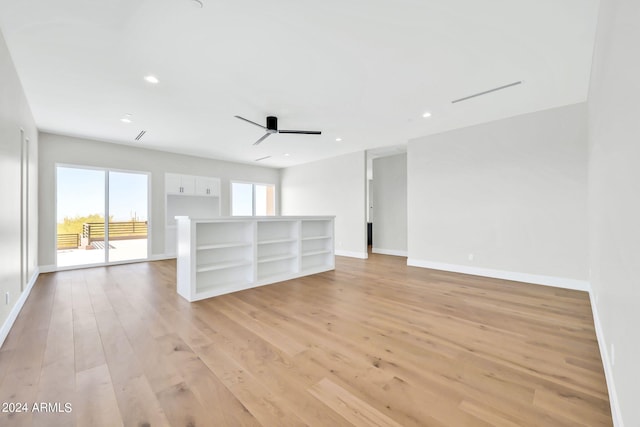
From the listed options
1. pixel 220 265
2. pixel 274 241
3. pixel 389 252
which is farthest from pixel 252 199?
pixel 220 265

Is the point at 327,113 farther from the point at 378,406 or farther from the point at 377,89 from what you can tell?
the point at 378,406

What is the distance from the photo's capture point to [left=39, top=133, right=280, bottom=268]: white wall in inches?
215

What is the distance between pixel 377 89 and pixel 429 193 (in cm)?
296

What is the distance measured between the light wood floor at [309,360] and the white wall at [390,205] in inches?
152

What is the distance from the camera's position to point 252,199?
9109 millimetres

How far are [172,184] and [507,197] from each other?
7.84 meters

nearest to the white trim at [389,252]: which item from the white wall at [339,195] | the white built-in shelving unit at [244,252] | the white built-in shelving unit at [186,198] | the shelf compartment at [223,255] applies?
the white wall at [339,195]

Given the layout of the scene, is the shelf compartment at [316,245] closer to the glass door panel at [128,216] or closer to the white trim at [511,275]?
the white trim at [511,275]

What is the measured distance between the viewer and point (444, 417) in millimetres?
1542

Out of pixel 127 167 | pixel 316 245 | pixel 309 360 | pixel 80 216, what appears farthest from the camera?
pixel 127 167

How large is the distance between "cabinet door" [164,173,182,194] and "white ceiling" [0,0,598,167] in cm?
229

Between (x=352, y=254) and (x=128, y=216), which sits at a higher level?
(x=128, y=216)

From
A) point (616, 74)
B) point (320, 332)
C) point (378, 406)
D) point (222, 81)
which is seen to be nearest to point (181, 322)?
point (320, 332)

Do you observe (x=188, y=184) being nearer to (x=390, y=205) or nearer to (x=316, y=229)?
(x=316, y=229)
